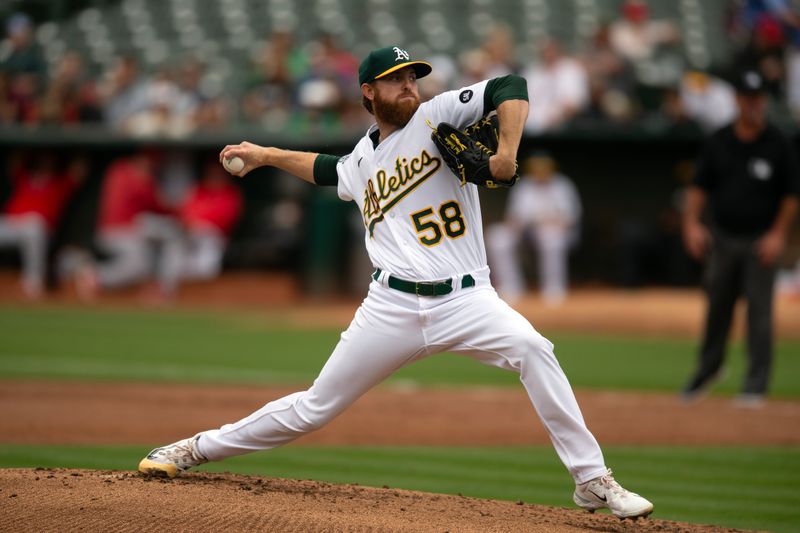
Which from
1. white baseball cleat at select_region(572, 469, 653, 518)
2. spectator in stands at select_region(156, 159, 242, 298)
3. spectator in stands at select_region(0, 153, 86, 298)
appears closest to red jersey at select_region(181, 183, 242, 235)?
spectator in stands at select_region(156, 159, 242, 298)

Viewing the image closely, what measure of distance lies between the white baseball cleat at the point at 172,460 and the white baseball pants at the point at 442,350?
327 millimetres

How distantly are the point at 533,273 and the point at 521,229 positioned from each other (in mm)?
1588

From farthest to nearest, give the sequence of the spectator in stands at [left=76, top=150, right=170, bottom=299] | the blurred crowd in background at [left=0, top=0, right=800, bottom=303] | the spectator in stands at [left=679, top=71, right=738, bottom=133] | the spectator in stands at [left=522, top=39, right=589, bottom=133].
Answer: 1. the spectator in stands at [left=76, top=150, right=170, bottom=299]
2. the blurred crowd in background at [left=0, top=0, right=800, bottom=303]
3. the spectator in stands at [left=522, top=39, right=589, bottom=133]
4. the spectator in stands at [left=679, top=71, right=738, bottom=133]

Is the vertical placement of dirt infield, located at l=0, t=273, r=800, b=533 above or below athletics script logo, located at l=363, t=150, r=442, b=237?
below

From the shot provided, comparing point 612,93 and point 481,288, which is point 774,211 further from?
point 612,93

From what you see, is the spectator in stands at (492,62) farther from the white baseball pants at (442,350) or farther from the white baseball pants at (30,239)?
the white baseball pants at (442,350)

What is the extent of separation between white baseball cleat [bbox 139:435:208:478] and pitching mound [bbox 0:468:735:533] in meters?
0.06

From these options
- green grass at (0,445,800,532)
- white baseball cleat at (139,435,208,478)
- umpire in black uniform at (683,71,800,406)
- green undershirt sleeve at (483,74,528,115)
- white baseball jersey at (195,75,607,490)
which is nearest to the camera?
green undershirt sleeve at (483,74,528,115)

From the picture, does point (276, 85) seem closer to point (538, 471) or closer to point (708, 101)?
point (708, 101)

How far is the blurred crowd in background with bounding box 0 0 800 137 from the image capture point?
16281 mm

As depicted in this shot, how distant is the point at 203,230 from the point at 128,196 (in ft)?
4.05

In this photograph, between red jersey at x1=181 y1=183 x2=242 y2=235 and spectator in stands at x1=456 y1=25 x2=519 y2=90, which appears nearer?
spectator in stands at x1=456 y1=25 x2=519 y2=90

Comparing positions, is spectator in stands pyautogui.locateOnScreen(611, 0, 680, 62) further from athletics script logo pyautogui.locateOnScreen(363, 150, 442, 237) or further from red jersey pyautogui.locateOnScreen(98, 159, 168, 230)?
athletics script logo pyautogui.locateOnScreen(363, 150, 442, 237)

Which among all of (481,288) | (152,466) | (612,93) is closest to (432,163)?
(481,288)
